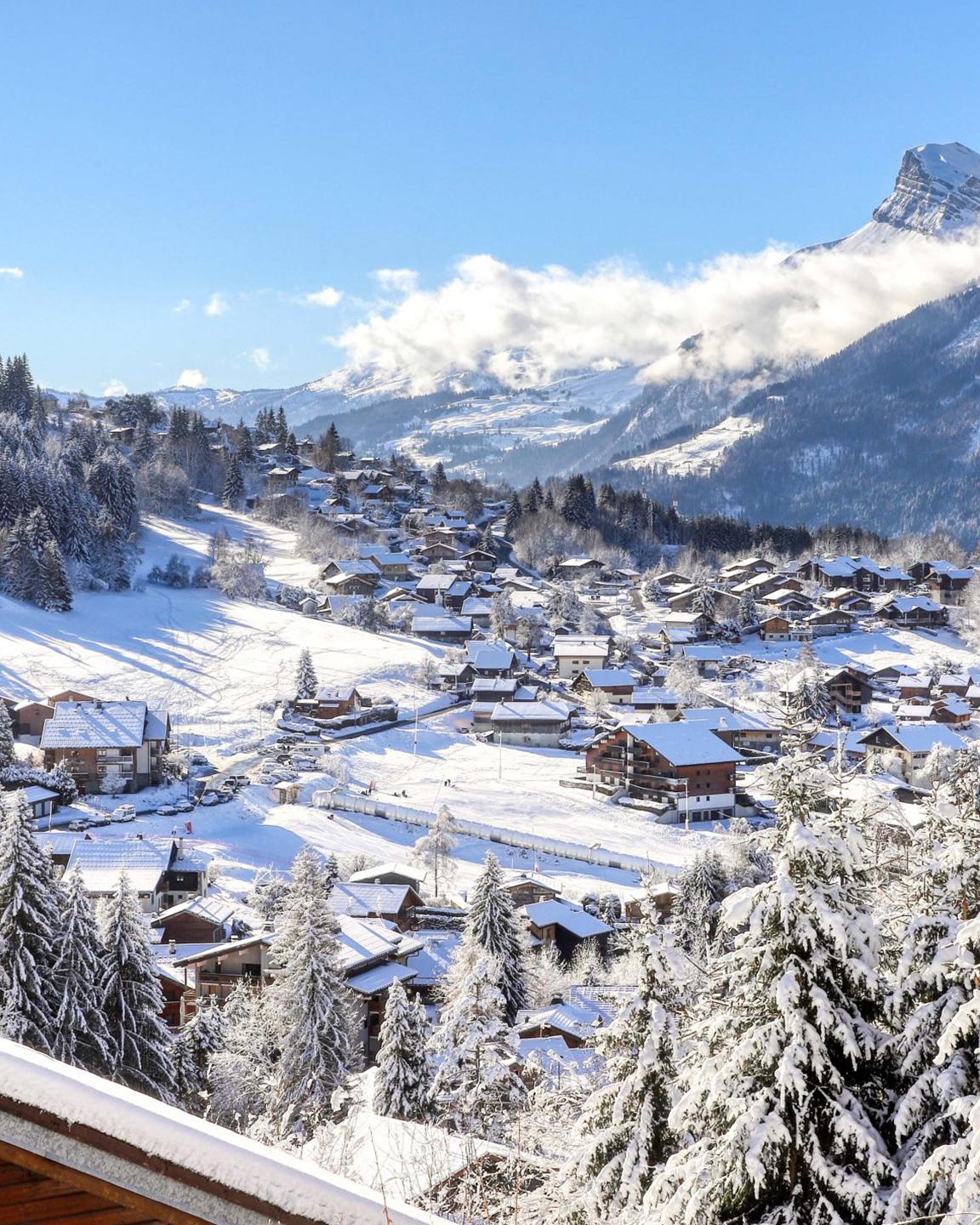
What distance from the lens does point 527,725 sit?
58.9 m

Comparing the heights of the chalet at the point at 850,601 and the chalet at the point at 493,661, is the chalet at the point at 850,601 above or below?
above

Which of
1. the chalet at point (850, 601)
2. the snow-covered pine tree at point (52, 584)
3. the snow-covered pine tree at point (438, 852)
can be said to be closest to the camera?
the snow-covered pine tree at point (438, 852)

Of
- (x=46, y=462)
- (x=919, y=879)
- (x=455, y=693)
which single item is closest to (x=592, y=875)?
(x=455, y=693)

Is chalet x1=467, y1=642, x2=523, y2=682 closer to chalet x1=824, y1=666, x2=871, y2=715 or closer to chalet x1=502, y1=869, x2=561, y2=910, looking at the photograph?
chalet x1=824, y1=666, x2=871, y2=715

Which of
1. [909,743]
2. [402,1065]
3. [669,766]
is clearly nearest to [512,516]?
[909,743]

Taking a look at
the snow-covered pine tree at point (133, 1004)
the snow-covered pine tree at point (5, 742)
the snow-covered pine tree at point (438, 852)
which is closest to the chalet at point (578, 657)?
the snow-covered pine tree at point (438, 852)

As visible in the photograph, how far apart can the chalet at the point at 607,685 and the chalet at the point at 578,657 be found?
12.7 feet

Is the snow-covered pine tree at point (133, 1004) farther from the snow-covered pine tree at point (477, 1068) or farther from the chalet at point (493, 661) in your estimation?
the chalet at point (493, 661)

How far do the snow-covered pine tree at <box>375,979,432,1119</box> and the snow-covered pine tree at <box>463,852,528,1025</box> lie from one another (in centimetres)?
773

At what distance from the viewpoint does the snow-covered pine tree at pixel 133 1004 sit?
55.6 ft

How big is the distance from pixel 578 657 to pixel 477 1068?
59.1 m

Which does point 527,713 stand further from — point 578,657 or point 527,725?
point 578,657

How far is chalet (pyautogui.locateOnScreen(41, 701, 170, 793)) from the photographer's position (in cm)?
4453

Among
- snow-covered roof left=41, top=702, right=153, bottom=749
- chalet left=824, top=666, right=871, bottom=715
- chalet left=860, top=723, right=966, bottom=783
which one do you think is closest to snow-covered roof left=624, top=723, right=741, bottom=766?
chalet left=860, top=723, right=966, bottom=783
